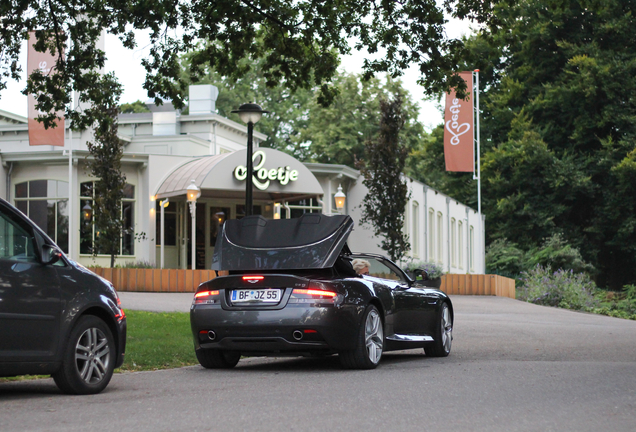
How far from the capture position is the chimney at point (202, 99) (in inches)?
1729

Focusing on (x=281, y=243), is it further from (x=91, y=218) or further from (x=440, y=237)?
(x=440, y=237)

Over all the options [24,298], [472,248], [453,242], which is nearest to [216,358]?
Result: [24,298]

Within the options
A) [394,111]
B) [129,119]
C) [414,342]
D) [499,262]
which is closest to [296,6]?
[414,342]

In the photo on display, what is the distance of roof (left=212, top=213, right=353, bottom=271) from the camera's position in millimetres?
10375

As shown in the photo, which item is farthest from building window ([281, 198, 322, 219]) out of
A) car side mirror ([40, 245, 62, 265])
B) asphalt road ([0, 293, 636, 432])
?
car side mirror ([40, 245, 62, 265])

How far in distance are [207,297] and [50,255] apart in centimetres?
277

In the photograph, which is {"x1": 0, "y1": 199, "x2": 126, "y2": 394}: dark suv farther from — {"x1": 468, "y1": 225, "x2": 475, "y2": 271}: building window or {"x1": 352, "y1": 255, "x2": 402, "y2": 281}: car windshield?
{"x1": 468, "y1": 225, "x2": 475, "y2": 271}: building window

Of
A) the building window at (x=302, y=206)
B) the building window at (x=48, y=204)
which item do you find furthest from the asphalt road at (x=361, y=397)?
the building window at (x=302, y=206)

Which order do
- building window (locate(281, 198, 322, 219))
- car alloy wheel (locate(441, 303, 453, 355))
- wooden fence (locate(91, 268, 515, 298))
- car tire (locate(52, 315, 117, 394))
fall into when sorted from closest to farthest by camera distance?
1. car tire (locate(52, 315, 117, 394))
2. car alloy wheel (locate(441, 303, 453, 355))
3. wooden fence (locate(91, 268, 515, 298))
4. building window (locate(281, 198, 322, 219))

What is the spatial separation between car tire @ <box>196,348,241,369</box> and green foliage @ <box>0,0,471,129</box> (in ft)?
22.0

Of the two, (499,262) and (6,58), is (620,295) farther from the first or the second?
(6,58)

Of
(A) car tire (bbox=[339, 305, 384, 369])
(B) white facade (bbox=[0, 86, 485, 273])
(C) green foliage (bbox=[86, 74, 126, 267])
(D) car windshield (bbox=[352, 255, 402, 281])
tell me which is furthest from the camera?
(B) white facade (bbox=[0, 86, 485, 273])

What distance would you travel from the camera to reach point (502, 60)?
2138 inches

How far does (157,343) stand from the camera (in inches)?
503
